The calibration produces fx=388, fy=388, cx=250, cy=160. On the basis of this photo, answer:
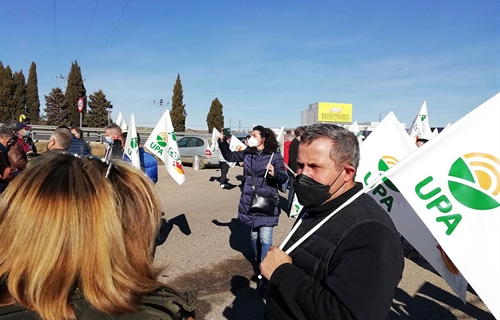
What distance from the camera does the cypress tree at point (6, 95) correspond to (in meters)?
43.2

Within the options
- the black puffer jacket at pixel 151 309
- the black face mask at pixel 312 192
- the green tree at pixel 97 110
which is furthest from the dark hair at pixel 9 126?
the green tree at pixel 97 110

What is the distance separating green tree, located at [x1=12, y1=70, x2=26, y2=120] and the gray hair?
5022cm

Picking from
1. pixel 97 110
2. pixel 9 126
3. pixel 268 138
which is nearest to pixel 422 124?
pixel 268 138

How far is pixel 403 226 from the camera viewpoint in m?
3.44

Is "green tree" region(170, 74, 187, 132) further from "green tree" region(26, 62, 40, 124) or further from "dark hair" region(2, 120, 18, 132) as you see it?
"dark hair" region(2, 120, 18, 132)

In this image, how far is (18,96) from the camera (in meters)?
45.2

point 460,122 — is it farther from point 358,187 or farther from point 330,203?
point 330,203

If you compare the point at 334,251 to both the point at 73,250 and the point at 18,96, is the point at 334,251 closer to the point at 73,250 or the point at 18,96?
the point at 73,250

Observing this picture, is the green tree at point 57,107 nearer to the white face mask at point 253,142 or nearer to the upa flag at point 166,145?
the upa flag at point 166,145

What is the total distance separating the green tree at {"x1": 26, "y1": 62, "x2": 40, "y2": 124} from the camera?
157 feet

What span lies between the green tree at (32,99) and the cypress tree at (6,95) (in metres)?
3.19

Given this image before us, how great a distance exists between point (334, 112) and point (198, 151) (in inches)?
2030

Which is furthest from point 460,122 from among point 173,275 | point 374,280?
point 173,275

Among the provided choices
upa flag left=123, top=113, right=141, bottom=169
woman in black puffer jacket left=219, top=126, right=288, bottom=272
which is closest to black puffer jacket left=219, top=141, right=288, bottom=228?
woman in black puffer jacket left=219, top=126, right=288, bottom=272
